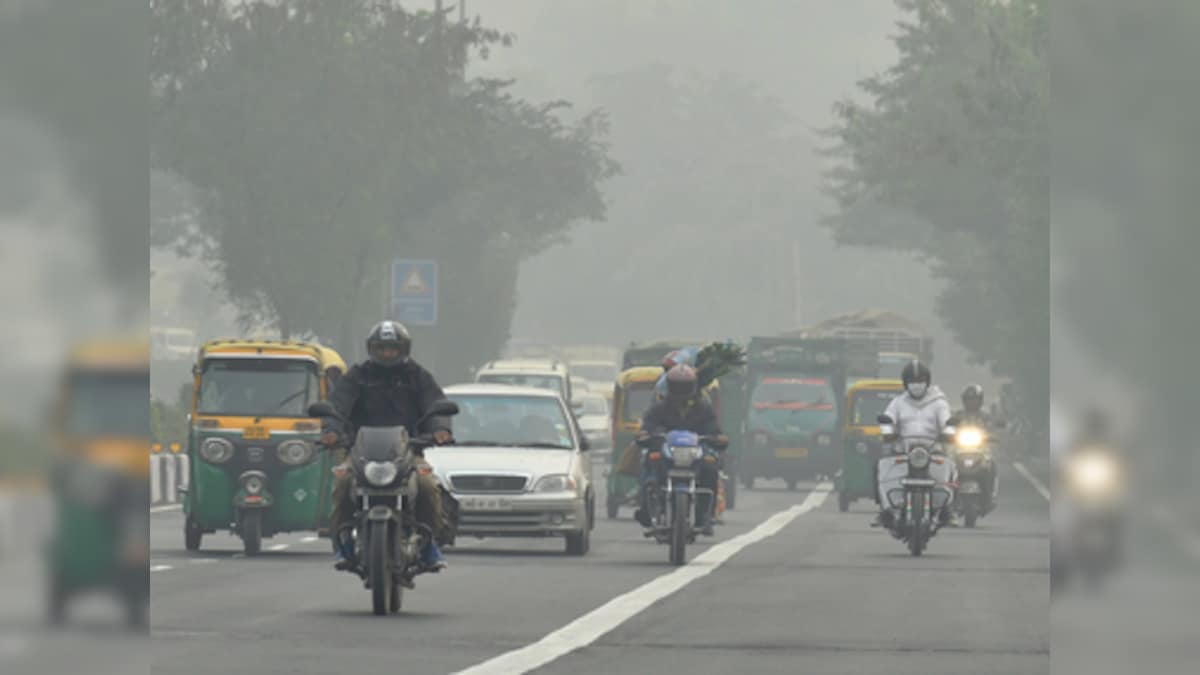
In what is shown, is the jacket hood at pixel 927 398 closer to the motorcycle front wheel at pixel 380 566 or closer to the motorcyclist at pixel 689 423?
the motorcyclist at pixel 689 423

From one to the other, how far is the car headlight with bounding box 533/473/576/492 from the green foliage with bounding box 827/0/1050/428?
28.9m

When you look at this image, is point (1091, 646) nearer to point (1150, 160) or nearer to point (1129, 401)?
point (1129, 401)

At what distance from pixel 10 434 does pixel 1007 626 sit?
13.7 meters

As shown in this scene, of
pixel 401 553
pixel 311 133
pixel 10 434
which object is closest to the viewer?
pixel 10 434

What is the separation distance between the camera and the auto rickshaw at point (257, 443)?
24438 millimetres

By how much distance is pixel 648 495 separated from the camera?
24.4 meters

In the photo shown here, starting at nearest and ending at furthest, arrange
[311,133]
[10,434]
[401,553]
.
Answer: [10,434]
[401,553]
[311,133]

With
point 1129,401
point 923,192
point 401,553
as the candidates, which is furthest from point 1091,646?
point 923,192

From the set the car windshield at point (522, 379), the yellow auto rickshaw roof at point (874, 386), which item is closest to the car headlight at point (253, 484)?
the yellow auto rickshaw roof at point (874, 386)

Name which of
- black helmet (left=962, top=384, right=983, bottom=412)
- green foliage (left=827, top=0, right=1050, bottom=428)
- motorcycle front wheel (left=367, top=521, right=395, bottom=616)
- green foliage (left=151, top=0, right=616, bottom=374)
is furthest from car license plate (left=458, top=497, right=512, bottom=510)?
green foliage (left=151, top=0, right=616, bottom=374)

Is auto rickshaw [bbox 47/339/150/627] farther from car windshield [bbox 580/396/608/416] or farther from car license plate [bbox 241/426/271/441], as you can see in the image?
car windshield [bbox 580/396/608/416]


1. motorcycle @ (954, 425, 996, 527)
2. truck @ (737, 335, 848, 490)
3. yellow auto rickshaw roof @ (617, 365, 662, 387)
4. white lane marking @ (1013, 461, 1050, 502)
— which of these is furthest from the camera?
truck @ (737, 335, 848, 490)

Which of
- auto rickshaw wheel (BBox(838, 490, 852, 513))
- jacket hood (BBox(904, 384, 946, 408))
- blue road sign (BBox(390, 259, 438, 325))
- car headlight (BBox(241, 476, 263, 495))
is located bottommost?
auto rickshaw wheel (BBox(838, 490, 852, 513))

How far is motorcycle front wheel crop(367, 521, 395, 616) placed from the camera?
15.3 m
